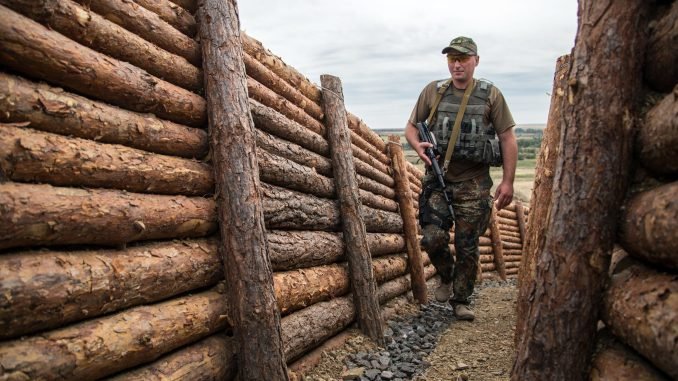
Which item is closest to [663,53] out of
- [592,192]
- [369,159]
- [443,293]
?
[592,192]

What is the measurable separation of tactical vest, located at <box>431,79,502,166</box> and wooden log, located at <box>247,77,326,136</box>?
1.24m

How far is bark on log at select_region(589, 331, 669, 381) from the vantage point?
1.71 m

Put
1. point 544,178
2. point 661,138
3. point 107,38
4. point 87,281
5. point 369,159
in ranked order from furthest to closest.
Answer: point 369,159 → point 544,178 → point 107,38 → point 87,281 → point 661,138

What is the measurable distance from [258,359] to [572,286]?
1.68m

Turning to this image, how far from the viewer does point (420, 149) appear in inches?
203

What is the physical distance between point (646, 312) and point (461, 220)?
3499 mm

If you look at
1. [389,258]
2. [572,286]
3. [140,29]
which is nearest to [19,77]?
[140,29]

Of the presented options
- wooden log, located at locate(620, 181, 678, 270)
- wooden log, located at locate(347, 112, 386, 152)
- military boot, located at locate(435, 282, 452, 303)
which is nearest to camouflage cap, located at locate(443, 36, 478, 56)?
wooden log, located at locate(347, 112, 386, 152)

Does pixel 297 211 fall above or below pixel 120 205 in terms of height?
below

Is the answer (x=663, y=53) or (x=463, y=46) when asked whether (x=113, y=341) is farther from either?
(x=463, y=46)

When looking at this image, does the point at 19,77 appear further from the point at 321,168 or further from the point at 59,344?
the point at 321,168

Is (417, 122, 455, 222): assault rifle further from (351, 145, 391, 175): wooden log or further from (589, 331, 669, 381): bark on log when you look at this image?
(589, 331, 669, 381): bark on log

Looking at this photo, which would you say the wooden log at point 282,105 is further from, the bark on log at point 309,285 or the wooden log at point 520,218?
the wooden log at point 520,218

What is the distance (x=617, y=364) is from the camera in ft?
Answer: 6.08
